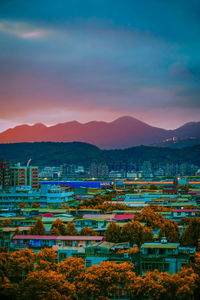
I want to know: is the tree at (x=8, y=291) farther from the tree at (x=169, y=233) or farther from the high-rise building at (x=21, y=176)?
the high-rise building at (x=21, y=176)

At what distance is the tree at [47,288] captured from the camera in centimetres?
1655

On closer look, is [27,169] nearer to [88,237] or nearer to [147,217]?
[147,217]

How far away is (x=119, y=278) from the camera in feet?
56.9

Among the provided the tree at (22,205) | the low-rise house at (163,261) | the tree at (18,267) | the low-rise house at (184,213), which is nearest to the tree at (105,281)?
the low-rise house at (163,261)

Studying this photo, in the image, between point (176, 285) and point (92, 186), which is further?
point (92, 186)

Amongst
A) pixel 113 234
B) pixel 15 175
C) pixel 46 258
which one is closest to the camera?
pixel 46 258

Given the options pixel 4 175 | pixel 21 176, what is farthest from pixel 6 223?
pixel 21 176

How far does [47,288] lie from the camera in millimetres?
16703

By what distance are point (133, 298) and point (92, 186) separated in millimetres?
70648

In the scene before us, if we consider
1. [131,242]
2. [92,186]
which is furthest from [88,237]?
[92,186]

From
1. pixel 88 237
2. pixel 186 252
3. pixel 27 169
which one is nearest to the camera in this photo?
pixel 186 252

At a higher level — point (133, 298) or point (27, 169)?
point (27, 169)

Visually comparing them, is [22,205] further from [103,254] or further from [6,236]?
[103,254]

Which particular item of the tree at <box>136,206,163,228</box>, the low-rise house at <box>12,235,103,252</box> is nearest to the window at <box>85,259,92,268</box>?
the low-rise house at <box>12,235,103,252</box>
